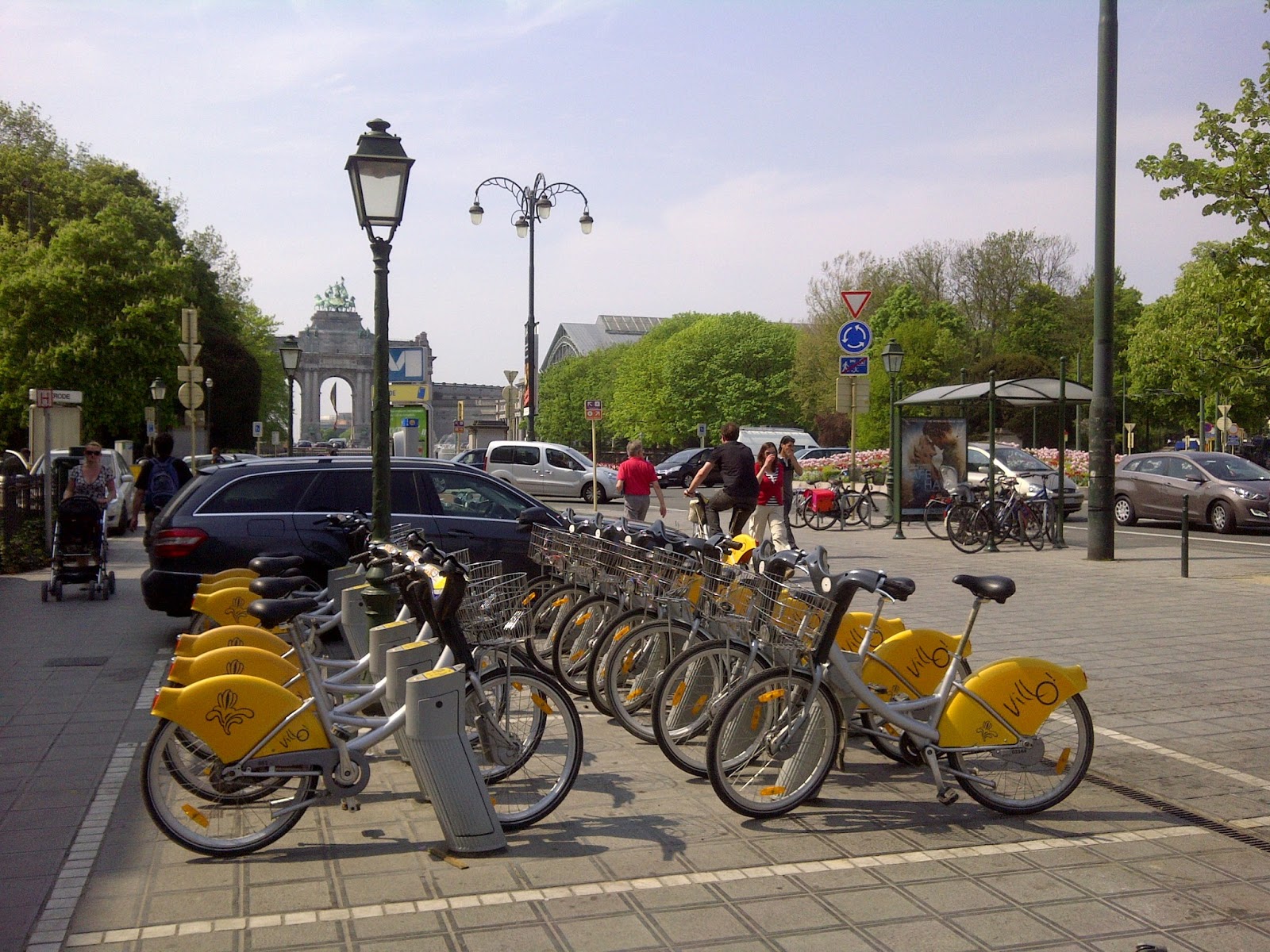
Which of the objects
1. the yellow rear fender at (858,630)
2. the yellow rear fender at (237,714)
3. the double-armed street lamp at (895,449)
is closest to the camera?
the yellow rear fender at (237,714)

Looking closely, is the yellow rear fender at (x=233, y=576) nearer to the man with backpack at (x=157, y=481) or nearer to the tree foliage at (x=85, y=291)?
the man with backpack at (x=157, y=481)

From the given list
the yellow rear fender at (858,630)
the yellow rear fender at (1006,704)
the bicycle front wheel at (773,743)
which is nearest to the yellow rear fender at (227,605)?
the bicycle front wheel at (773,743)

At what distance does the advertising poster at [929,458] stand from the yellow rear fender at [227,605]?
1727 cm

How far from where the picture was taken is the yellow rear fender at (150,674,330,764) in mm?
4645

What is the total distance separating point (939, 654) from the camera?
593 cm

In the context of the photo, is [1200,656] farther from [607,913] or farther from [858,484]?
[858,484]

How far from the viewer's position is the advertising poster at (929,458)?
22891 millimetres

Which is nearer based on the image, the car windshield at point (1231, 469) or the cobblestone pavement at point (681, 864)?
the cobblestone pavement at point (681, 864)

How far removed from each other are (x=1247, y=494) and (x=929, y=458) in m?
A: 5.51

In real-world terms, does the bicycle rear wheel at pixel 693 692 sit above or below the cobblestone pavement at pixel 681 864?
above

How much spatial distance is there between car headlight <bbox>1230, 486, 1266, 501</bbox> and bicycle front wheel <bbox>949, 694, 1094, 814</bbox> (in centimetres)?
1861

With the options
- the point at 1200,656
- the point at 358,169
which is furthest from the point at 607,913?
the point at 1200,656

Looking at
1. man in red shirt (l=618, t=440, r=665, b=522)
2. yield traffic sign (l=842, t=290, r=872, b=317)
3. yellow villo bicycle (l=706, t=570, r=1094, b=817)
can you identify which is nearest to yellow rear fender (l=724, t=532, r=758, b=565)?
yellow villo bicycle (l=706, t=570, r=1094, b=817)

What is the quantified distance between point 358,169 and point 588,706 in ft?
11.8
